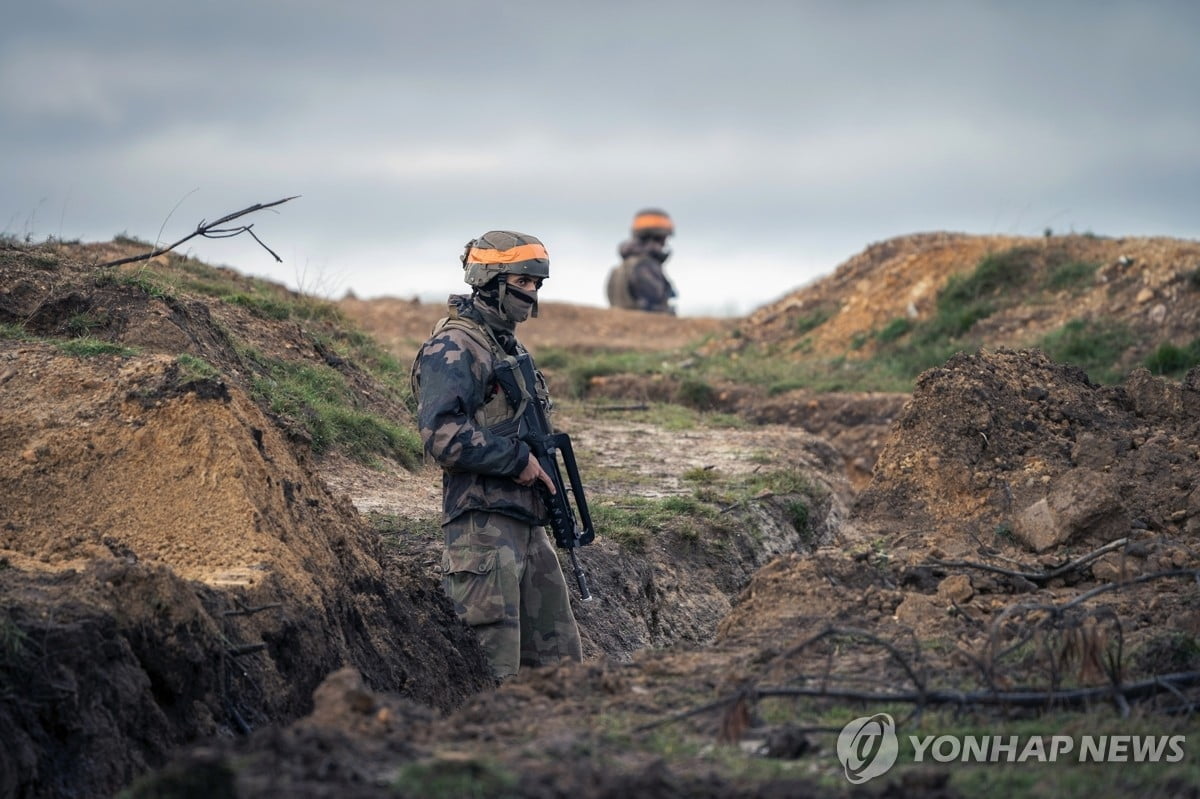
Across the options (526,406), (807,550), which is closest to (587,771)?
(526,406)

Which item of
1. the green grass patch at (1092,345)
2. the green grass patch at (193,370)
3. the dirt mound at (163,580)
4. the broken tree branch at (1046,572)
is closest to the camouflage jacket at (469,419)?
A: the dirt mound at (163,580)

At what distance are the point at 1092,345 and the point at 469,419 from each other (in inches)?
439

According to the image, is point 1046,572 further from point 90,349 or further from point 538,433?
point 90,349

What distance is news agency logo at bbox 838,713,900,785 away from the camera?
14.7 ft

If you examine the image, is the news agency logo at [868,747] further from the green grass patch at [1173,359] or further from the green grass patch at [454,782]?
the green grass patch at [1173,359]

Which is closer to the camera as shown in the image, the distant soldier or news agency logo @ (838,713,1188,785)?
news agency logo @ (838,713,1188,785)

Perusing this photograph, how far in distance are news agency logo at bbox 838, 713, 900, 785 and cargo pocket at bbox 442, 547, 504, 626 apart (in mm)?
2028

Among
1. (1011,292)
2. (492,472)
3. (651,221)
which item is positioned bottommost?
(492,472)

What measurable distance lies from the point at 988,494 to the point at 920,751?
378 cm

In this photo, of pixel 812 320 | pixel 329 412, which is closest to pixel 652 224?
pixel 812 320

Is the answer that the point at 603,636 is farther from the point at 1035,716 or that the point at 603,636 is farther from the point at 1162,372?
the point at 1162,372

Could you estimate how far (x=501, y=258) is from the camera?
6652 mm

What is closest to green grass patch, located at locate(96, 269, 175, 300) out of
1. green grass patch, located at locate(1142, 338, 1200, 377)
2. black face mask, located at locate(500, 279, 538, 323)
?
black face mask, located at locate(500, 279, 538, 323)

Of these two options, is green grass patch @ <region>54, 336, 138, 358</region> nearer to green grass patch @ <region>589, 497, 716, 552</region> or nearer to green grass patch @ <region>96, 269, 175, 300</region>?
green grass patch @ <region>96, 269, 175, 300</region>
